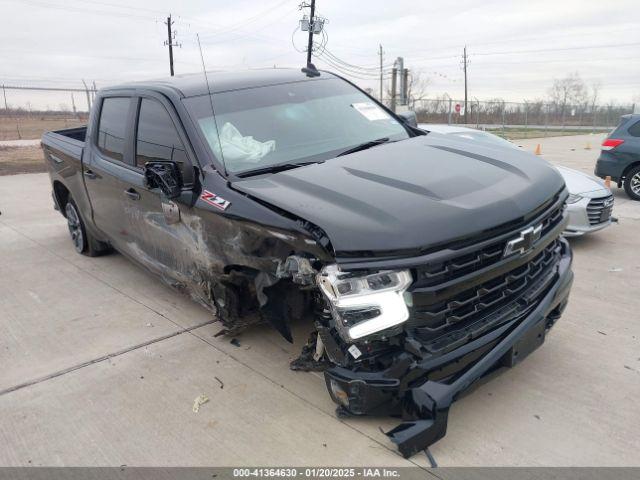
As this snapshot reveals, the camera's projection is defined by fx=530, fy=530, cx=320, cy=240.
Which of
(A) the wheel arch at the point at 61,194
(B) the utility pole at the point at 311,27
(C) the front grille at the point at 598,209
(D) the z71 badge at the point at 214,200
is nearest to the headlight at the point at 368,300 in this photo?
(D) the z71 badge at the point at 214,200

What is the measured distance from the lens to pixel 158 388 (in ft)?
11.0

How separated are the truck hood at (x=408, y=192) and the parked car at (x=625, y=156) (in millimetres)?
6940

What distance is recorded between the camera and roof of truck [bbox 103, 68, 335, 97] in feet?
12.9

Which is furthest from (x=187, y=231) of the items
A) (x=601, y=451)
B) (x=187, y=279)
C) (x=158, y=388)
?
(x=601, y=451)

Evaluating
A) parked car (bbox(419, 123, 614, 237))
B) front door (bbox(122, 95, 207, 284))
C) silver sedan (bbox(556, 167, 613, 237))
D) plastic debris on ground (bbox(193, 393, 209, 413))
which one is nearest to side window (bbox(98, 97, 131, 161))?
front door (bbox(122, 95, 207, 284))

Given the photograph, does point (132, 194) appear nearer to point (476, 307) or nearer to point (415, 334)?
point (415, 334)

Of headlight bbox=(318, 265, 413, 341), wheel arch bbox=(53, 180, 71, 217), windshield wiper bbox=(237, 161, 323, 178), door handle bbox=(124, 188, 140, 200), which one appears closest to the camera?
headlight bbox=(318, 265, 413, 341)

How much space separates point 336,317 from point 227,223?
3.27 ft

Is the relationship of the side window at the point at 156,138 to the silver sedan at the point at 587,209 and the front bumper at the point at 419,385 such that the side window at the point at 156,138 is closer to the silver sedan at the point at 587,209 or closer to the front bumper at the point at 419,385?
the front bumper at the point at 419,385

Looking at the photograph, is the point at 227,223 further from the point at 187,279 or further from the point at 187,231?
the point at 187,279

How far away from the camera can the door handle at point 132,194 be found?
163 inches

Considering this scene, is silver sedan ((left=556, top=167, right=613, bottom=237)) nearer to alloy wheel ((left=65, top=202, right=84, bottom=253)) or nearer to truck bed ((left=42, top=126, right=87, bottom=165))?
truck bed ((left=42, top=126, right=87, bottom=165))

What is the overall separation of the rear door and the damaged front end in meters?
2.52

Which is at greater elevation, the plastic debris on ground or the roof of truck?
the roof of truck
